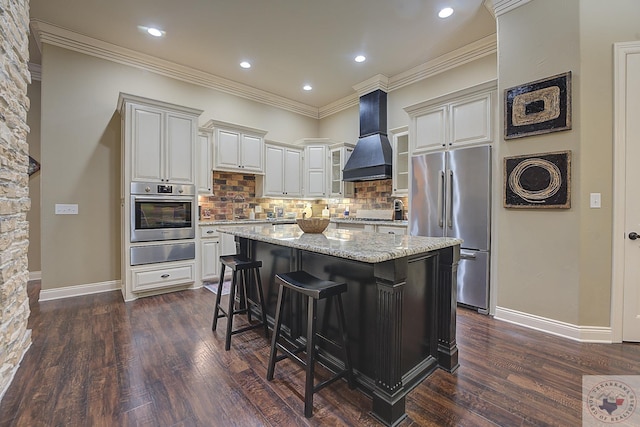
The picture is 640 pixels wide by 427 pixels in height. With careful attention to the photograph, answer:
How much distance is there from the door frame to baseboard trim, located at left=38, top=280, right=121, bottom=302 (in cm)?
555

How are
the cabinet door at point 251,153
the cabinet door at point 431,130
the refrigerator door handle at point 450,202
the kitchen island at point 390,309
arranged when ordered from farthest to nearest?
the cabinet door at point 251,153 < the cabinet door at point 431,130 < the refrigerator door handle at point 450,202 < the kitchen island at point 390,309

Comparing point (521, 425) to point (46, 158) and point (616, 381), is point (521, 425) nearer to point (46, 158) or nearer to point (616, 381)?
point (616, 381)

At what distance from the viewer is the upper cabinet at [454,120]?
3098 millimetres

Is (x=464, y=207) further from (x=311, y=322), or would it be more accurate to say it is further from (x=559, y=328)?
Result: (x=311, y=322)

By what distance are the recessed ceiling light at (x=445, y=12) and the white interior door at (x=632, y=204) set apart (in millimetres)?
1679

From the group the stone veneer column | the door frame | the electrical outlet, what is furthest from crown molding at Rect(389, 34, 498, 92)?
the electrical outlet

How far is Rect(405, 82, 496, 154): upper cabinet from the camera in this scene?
3.10 metres

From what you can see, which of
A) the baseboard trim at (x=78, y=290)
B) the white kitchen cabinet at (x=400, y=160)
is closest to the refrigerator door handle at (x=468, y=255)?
the white kitchen cabinet at (x=400, y=160)

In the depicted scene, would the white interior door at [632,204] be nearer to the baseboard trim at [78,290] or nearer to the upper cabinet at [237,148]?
the upper cabinet at [237,148]

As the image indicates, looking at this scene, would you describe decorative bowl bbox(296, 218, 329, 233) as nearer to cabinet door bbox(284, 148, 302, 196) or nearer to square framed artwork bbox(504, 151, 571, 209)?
square framed artwork bbox(504, 151, 571, 209)

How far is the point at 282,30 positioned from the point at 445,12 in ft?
6.29

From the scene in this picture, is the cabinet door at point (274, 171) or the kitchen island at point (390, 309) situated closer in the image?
the kitchen island at point (390, 309)

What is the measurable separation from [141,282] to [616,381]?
4523 mm

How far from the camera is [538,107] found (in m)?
2.65
